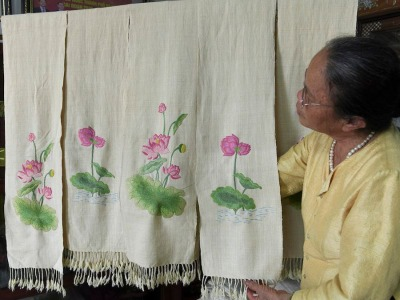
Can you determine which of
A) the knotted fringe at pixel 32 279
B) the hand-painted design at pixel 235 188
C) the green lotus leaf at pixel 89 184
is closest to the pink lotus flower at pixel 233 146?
the hand-painted design at pixel 235 188

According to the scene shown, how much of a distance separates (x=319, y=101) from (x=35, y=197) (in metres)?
0.83

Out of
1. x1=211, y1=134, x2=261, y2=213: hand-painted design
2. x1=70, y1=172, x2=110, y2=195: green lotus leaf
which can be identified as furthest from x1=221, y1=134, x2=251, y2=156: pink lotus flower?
x1=70, y1=172, x2=110, y2=195: green lotus leaf

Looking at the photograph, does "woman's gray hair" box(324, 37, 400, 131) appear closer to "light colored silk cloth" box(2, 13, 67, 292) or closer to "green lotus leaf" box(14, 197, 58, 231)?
"light colored silk cloth" box(2, 13, 67, 292)

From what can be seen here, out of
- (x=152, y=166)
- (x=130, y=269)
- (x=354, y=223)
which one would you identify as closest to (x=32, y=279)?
(x=130, y=269)

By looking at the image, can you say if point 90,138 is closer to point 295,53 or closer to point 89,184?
point 89,184

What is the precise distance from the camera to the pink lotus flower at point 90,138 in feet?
3.67

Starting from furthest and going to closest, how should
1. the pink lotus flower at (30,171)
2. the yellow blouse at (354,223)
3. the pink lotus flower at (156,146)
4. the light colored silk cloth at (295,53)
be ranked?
the pink lotus flower at (30,171), the pink lotus flower at (156,146), the light colored silk cloth at (295,53), the yellow blouse at (354,223)

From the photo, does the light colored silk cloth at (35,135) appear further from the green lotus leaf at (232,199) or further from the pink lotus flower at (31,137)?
the green lotus leaf at (232,199)

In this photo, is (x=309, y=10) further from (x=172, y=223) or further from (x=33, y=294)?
(x=33, y=294)

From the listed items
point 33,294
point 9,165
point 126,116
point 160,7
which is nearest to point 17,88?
point 9,165

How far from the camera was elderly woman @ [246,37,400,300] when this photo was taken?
723 mm

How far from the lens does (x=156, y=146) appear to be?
1.05 m

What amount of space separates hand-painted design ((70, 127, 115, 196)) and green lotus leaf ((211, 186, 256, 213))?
31 cm

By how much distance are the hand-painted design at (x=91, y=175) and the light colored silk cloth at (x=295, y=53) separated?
49cm
